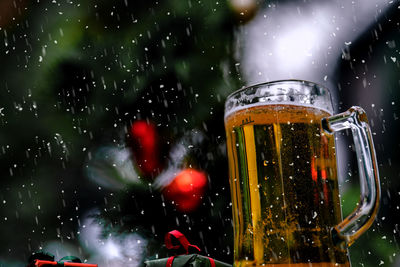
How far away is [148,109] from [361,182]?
23.8 inches

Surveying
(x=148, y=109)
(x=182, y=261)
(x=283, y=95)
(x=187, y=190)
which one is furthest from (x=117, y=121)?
(x=283, y=95)

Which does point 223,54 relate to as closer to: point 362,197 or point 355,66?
point 355,66

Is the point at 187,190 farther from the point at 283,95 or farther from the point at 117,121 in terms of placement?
the point at 283,95

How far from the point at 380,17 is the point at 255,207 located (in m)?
0.88

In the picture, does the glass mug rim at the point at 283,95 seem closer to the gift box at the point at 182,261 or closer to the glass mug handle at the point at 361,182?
the glass mug handle at the point at 361,182

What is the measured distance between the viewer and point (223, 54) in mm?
900

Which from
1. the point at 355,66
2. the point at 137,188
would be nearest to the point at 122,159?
the point at 137,188

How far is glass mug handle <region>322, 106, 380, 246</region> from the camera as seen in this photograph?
37 cm

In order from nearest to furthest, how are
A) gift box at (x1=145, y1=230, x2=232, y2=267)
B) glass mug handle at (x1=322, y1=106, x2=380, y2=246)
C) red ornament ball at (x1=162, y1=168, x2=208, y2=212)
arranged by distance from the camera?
glass mug handle at (x1=322, y1=106, x2=380, y2=246)
gift box at (x1=145, y1=230, x2=232, y2=267)
red ornament ball at (x1=162, y1=168, x2=208, y2=212)

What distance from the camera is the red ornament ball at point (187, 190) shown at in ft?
2.74

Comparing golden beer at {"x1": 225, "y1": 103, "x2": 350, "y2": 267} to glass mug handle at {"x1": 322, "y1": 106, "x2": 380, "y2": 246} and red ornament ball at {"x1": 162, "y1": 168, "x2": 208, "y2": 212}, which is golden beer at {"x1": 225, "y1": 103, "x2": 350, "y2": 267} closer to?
glass mug handle at {"x1": 322, "y1": 106, "x2": 380, "y2": 246}

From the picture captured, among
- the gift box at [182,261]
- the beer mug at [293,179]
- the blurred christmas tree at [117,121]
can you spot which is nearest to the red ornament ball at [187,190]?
the blurred christmas tree at [117,121]

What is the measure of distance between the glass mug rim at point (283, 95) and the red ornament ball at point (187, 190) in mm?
418

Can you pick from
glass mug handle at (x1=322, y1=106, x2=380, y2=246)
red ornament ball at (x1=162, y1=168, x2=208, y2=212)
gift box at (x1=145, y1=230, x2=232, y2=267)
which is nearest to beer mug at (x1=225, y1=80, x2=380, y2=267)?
glass mug handle at (x1=322, y1=106, x2=380, y2=246)
